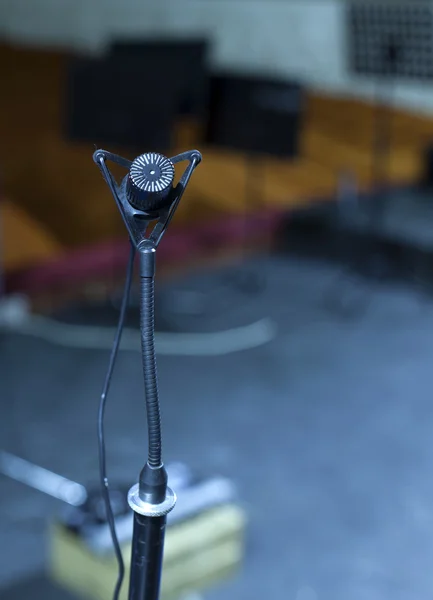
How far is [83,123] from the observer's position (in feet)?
11.3

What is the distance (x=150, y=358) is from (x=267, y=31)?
6.17 metres

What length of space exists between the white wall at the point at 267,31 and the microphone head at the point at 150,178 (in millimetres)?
5741

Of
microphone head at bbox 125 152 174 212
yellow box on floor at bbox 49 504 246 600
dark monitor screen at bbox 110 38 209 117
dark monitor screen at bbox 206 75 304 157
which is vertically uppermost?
microphone head at bbox 125 152 174 212

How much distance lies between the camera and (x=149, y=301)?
79 cm

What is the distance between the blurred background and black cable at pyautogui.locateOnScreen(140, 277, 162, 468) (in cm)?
116

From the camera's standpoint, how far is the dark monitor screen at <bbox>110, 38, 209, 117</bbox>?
3410mm

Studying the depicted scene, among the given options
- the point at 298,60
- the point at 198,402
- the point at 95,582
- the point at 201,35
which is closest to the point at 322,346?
the point at 198,402

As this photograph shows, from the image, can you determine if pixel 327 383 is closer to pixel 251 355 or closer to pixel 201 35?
pixel 251 355

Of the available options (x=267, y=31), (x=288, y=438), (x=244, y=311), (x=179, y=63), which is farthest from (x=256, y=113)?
(x=267, y=31)

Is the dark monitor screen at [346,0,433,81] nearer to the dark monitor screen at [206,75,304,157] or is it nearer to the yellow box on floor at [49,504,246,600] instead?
the dark monitor screen at [206,75,304,157]

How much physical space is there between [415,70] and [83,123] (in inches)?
58.8

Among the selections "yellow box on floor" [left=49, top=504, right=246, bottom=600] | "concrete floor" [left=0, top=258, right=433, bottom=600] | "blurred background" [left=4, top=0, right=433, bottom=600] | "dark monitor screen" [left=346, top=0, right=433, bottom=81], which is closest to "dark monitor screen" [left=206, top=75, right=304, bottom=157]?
"blurred background" [left=4, top=0, right=433, bottom=600]

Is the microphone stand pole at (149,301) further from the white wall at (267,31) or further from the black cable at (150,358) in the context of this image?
the white wall at (267,31)

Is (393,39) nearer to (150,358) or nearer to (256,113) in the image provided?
(256,113)
